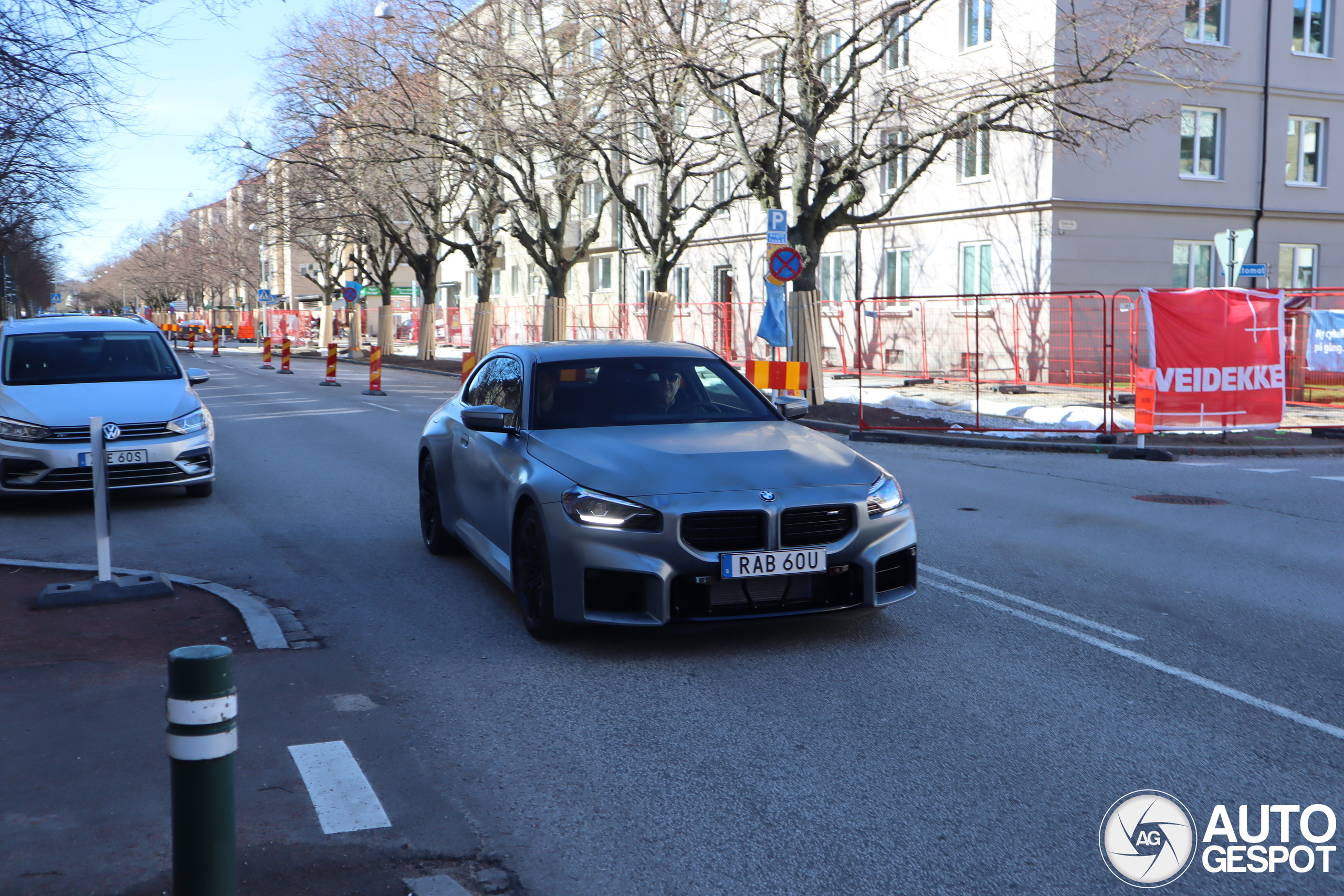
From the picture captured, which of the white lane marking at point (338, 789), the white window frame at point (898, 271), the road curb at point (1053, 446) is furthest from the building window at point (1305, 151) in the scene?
the white lane marking at point (338, 789)

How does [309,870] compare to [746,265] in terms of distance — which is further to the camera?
[746,265]

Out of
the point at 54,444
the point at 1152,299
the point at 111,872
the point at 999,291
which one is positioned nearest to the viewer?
the point at 111,872

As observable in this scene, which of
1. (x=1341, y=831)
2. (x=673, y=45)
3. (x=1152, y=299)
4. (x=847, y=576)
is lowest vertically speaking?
(x=1341, y=831)

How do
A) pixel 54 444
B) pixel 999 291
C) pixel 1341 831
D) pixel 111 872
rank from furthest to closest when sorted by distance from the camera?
pixel 999 291, pixel 54 444, pixel 1341 831, pixel 111 872

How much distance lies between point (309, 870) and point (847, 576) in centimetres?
306

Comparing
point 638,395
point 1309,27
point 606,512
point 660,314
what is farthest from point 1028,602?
point 1309,27

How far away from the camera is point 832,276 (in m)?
36.1

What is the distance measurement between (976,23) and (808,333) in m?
12.9

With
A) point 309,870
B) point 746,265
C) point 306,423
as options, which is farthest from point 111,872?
point 746,265

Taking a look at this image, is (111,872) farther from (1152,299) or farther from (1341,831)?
(1152,299)

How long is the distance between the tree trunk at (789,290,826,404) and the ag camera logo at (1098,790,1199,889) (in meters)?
17.6

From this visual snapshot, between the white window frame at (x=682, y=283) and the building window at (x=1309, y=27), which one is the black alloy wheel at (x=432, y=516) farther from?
the white window frame at (x=682, y=283)

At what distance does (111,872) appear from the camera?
11.6 ft

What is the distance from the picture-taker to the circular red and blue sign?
61.4ft
